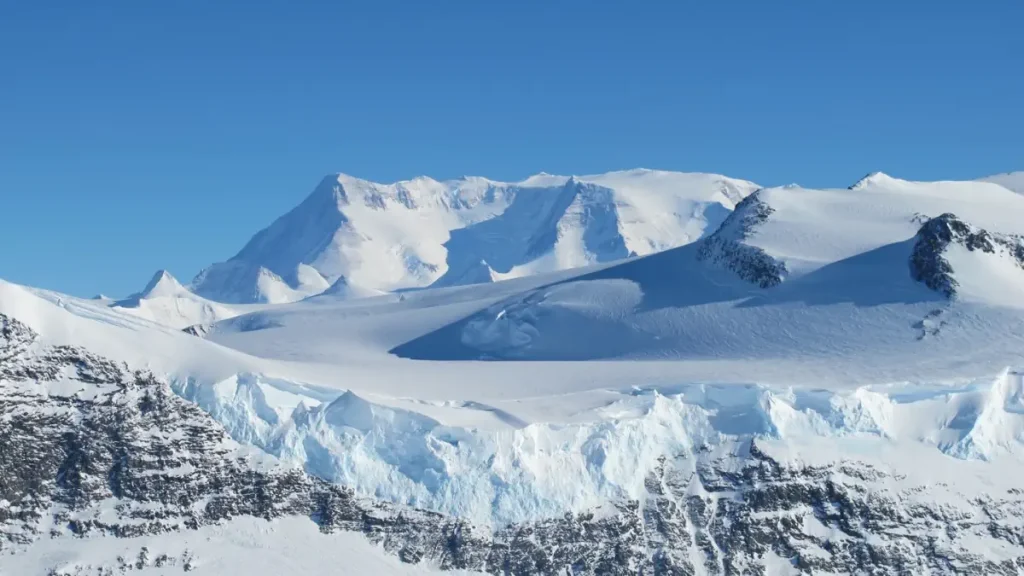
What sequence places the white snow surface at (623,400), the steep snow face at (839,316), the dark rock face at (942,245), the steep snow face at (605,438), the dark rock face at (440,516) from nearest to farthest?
the dark rock face at (440,516) → the steep snow face at (605,438) → the white snow surface at (623,400) → the steep snow face at (839,316) → the dark rock face at (942,245)

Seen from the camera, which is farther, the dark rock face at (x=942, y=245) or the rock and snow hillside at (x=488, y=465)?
the dark rock face at (x=942, y=245)

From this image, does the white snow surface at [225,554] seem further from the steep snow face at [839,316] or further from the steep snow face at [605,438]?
the steep snow face at [839,316]

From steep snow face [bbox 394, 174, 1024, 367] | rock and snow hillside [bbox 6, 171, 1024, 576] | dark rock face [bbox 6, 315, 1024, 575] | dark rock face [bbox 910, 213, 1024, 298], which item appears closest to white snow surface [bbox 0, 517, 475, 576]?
rock and snow hillside [bbox 6, 171, 1024, 576]

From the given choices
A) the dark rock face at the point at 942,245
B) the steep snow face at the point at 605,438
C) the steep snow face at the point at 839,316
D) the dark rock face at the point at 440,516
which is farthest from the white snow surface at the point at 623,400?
the dark rock face at the point at 942,245

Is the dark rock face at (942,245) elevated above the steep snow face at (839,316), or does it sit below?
above

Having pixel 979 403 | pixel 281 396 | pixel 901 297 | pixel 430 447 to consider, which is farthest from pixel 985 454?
pixel 281 396
